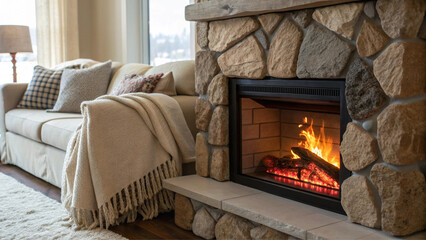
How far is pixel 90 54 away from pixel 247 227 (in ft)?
13.3

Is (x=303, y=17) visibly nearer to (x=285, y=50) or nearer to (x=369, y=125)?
(x=285, y=50)

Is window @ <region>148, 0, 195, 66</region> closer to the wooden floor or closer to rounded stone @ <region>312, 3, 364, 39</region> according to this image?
the wooden floor

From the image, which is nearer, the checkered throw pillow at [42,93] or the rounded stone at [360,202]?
the rounded stone at [360,202]

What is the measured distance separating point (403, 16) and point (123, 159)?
5.12ft

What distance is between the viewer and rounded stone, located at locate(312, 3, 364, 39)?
186 cm

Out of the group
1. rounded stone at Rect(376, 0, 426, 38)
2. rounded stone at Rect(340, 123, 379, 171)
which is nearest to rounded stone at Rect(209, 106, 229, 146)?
rounded stone at Rect(340, 123, 379, 171)

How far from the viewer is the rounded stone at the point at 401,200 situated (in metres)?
1.76

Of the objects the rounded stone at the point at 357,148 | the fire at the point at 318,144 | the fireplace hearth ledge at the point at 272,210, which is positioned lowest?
the fireplace hearth ledge at the point at 272,210

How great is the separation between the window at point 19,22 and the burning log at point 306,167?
3.81 meters

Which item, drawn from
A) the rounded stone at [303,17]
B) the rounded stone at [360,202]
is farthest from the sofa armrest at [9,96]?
the rounded stone at [360,202]

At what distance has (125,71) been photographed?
13.1 ft

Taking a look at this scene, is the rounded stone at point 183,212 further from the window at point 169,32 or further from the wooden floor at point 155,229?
the window at point 169,32

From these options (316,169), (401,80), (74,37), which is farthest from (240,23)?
(74,37)

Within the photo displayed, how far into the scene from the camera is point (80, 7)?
5.65 metres
